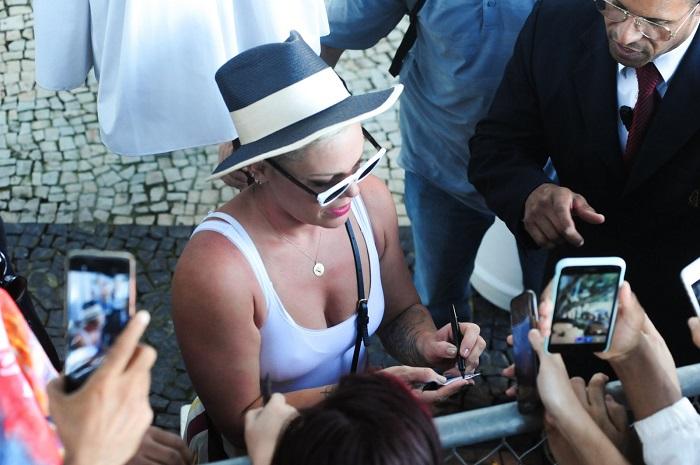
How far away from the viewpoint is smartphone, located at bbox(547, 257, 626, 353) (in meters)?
1.78

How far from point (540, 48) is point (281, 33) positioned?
96 cm

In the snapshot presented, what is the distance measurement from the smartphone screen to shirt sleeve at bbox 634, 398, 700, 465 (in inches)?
8.2

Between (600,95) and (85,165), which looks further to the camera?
(85,165)

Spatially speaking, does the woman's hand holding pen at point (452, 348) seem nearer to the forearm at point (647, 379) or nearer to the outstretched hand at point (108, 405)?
the forearm at point (647, 379)

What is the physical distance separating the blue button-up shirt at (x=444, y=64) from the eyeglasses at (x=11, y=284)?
170 cm

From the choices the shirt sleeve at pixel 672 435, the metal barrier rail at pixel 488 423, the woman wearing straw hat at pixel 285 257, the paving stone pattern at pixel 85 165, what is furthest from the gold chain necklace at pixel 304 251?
the paving stone pattern at pixel 85 165

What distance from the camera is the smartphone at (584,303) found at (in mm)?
1780

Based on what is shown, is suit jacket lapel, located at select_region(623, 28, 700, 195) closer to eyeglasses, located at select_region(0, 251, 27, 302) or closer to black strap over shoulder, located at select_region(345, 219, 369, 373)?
black strap over shoulder, located at select_region(345, 219, 369, 373)

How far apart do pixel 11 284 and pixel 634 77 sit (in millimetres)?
2028

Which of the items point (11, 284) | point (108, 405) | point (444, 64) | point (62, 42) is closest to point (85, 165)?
point (62, 42)

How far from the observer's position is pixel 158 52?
114 inches

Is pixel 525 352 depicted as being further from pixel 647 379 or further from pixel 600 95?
pixel 600 95

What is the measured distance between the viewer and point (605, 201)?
2756 mm

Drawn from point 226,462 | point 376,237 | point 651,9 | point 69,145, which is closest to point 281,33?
point 376,237
